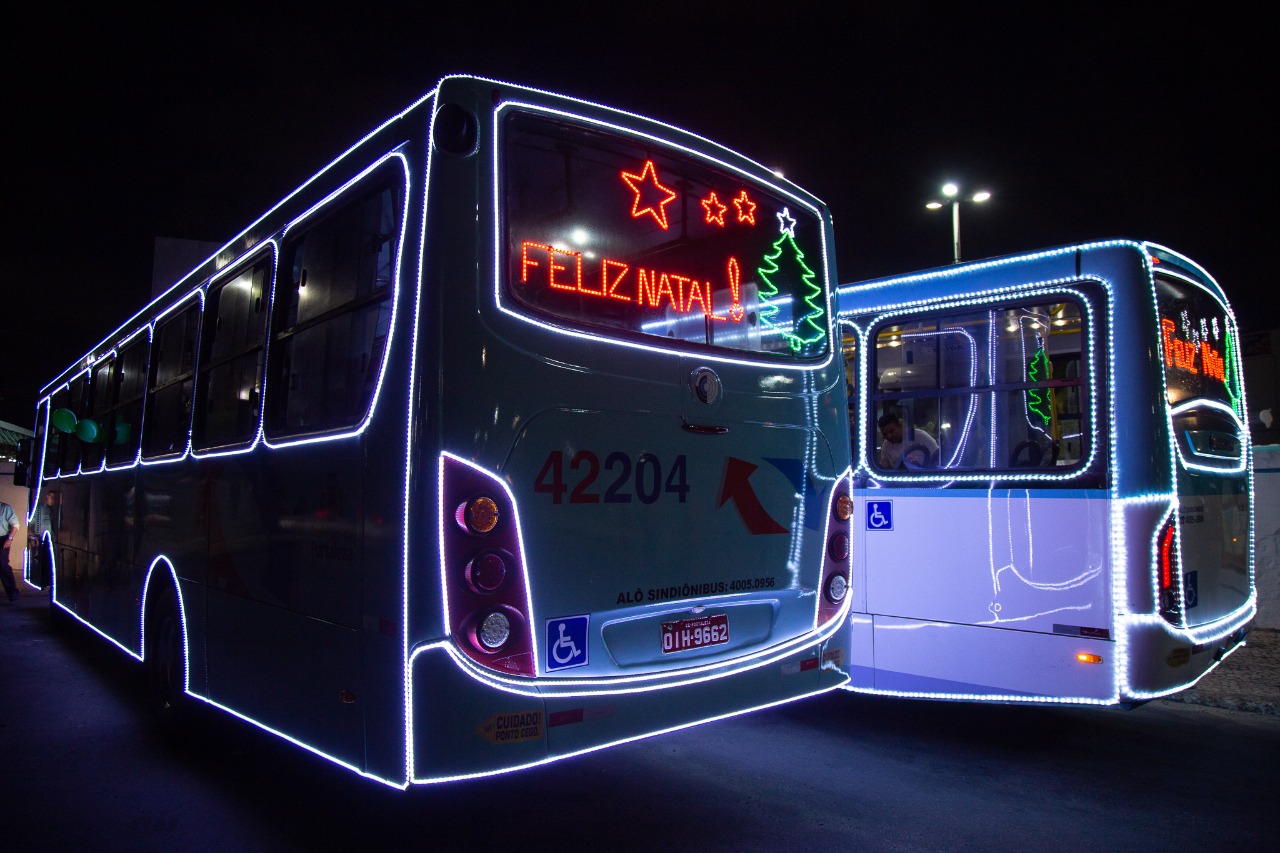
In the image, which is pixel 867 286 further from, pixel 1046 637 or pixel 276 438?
pixel 276 438

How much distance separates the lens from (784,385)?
15.3ft

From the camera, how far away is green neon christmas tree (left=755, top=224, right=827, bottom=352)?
4.74 m

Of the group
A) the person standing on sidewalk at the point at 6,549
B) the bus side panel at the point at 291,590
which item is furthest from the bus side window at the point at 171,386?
the person standing on sidewalk at the point at 6,549

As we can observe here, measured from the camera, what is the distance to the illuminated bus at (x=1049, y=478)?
483 cm

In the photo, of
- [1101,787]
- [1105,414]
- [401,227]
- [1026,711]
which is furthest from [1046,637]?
[401,227]

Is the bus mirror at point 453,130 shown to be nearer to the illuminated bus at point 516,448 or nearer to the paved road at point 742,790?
the illuminated bus at point 516,448

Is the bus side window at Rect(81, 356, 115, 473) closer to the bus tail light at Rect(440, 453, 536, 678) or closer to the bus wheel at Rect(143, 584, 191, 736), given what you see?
the bus wheel at Rect(143, 584, 191, 736)

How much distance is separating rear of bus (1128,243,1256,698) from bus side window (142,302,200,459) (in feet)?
19.1

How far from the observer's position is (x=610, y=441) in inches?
152

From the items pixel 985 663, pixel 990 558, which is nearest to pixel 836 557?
pixel 990 558

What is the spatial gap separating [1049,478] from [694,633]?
7.95 feet

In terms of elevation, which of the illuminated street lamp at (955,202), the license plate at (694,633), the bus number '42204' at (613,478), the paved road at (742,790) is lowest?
the paved road at (742,790)

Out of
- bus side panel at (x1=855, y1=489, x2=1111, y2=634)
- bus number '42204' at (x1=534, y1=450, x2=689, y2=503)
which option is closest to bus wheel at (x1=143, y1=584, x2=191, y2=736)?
bus number '42204' at (x1=534, y1=450, x2=689, y2=503)

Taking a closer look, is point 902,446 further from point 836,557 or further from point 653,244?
point 653,244
